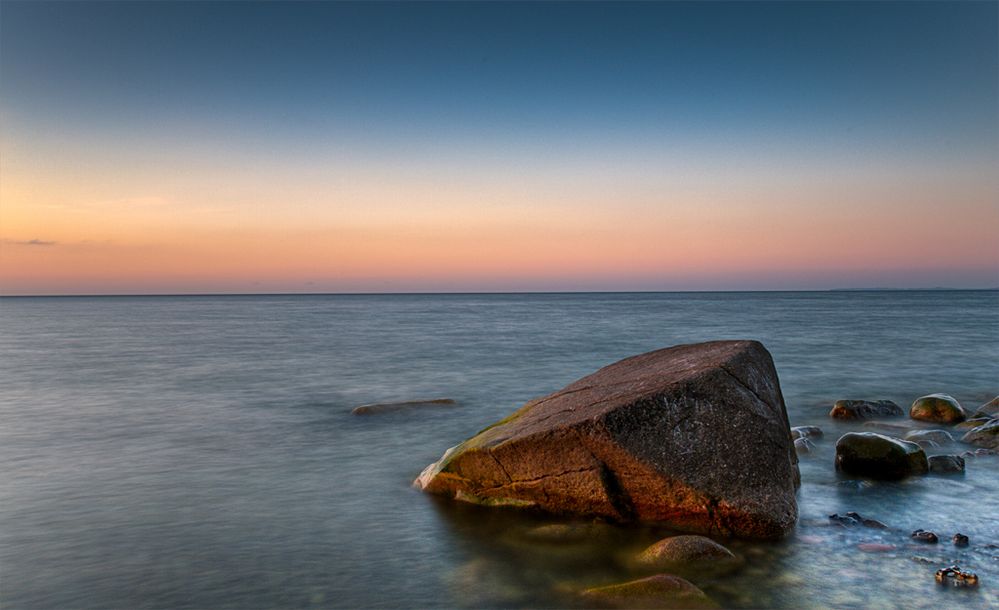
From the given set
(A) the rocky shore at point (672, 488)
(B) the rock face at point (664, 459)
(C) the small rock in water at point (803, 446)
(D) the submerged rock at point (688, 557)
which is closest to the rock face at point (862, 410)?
(C) the small rock in water at point (803, 446)

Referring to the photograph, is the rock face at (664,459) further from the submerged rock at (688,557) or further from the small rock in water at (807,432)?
the small rock in water at (807,432)

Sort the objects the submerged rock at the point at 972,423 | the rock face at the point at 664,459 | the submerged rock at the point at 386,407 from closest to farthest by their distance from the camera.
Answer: the rock face at the point at 664,459 → the submerged rock at the point at 972,423 → the submerged rock at the point at 386,407

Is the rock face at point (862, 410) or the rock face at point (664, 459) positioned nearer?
the rock face at point (664, 459)

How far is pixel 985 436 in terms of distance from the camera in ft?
34.7

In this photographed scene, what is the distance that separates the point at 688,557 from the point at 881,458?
13.6 ft

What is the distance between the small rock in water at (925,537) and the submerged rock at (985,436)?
454cm

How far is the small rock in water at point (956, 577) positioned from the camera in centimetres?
575

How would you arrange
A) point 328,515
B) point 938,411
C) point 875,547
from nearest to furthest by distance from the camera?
point 875,547 → point 328,515 → point 938,411

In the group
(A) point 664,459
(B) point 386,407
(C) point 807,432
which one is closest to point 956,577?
(A) point 664,459

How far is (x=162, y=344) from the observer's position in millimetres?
34812

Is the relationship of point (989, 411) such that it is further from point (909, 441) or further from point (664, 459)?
point (664, 459)

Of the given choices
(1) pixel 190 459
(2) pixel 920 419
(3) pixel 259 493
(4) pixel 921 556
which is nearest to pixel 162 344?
(1) pixel 190 459

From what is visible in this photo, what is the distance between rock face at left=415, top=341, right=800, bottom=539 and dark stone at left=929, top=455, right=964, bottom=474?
2.60 m

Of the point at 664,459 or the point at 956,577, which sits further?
the point at 664,459
